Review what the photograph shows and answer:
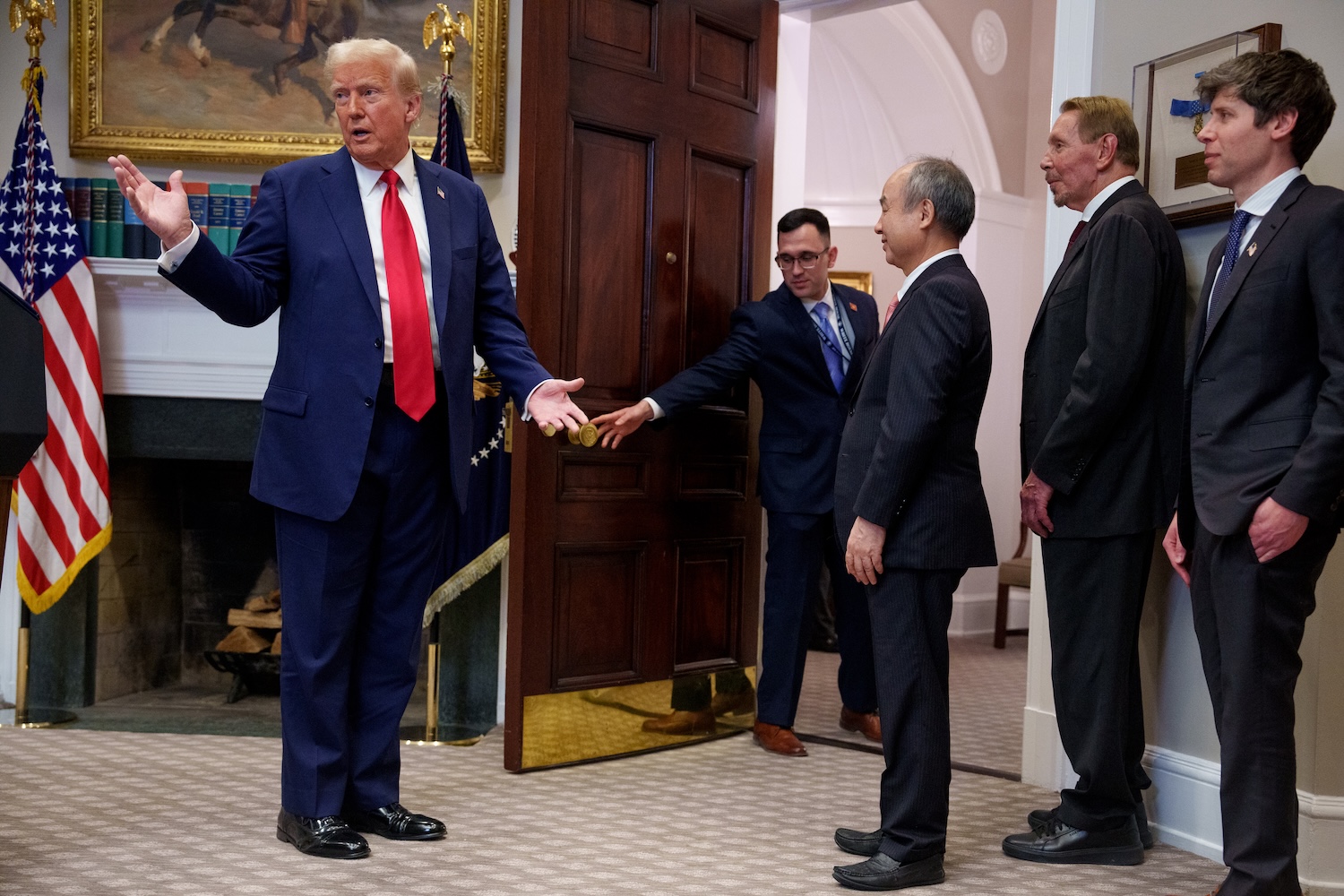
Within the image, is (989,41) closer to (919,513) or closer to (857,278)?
(857,278)

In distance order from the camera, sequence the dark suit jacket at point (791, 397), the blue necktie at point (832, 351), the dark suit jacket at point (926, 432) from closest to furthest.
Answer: the dark suit jacket at point (926, 432) < the dark suit jacket at point (791, 397) < the blue necktie at point (832, 351)

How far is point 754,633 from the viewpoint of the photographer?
4.47m

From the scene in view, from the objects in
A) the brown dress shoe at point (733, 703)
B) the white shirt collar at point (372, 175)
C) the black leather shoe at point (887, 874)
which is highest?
the white shirt collar at point (372, 175)

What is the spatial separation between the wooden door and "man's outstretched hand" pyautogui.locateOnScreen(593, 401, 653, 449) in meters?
0.06

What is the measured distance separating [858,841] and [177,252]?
1950 millimetres

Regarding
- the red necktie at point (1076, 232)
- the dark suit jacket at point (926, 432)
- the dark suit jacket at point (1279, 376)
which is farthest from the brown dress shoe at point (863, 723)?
the dark suit jacket at point (1279, 376)

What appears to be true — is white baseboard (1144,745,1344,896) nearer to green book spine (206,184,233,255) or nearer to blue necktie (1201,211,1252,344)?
blue necktie (1201,211,1252,344)


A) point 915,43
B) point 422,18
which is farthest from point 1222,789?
point 915,43

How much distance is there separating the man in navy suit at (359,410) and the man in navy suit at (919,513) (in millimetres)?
670

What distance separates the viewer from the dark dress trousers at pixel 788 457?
4.12 metres

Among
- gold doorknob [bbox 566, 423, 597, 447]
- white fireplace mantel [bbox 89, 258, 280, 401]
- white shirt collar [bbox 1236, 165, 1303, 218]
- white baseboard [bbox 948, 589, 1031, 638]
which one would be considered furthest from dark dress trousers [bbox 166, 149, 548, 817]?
white baseboard [bbox 948, 589, 1031, 638]

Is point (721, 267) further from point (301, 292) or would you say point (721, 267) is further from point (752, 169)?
point (301, 292)

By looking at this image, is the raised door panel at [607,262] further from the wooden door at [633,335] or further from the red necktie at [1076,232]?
the red necktie at [1076,232]

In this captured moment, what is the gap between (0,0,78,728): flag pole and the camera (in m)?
4.05
